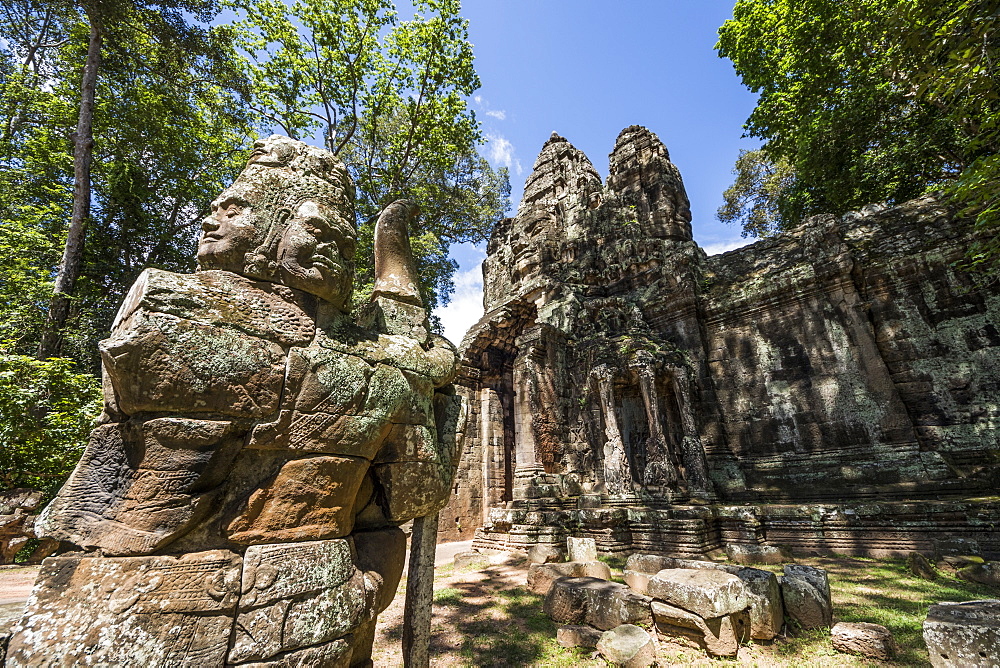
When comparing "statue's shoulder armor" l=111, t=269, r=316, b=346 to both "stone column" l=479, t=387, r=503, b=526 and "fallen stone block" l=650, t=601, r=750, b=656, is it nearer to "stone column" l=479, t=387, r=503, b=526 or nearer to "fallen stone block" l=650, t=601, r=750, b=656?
"fallen stone block" l=650, t=601, r=750, b=656

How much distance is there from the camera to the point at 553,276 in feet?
49.3

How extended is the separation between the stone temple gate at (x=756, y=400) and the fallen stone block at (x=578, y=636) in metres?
4.60

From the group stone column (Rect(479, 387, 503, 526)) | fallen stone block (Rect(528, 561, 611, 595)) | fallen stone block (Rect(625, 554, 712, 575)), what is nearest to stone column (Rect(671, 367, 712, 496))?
fallen stone block (Rect(625, 554, 712, 575))

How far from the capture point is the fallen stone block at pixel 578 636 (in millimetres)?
3895

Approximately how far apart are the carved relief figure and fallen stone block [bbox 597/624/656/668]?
235 centimetres

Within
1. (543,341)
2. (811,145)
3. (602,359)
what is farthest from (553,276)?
(811,145)

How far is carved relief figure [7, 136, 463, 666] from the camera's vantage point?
1.62m

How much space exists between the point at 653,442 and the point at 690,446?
79 cm

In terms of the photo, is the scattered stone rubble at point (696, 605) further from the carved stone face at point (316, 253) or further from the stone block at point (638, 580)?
the carved stone face at point (316, 253)

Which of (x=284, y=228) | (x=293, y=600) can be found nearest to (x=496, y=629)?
(x=293, y=600)

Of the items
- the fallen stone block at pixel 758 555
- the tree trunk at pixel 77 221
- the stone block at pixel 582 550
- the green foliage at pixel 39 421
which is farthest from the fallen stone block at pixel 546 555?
the tree trunk at pixel 77 221

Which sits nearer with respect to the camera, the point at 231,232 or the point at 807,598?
the point at 231,232

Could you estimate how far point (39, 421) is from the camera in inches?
271

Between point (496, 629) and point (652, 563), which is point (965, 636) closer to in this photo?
point (652, 563)
